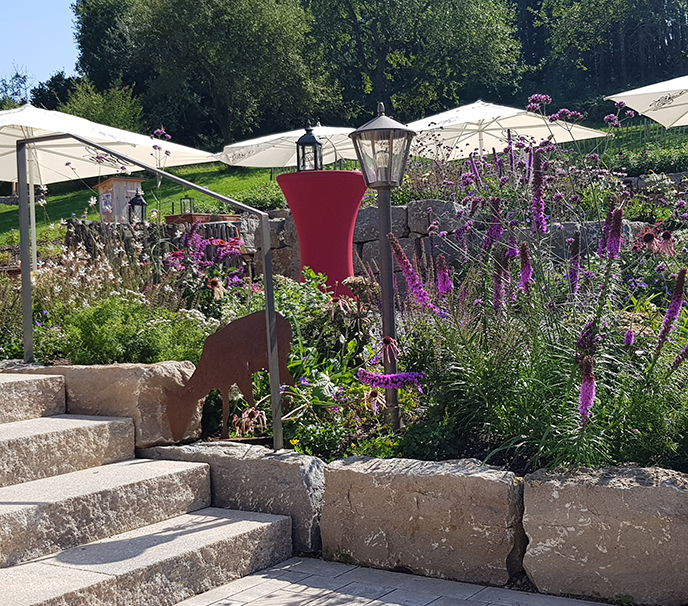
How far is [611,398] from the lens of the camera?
118 inches

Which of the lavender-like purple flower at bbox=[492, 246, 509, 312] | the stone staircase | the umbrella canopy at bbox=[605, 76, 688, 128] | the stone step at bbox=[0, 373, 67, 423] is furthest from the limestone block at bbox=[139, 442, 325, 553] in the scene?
the umbrella canopy at bbox=[605, 76, 688, 128]

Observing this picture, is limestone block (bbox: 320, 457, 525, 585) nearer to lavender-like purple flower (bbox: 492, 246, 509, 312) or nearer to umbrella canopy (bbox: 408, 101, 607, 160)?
lavender-like purple flower (bbox: 492, 246, 509, 312)

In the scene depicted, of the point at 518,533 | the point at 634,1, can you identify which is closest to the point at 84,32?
the point at 634,1

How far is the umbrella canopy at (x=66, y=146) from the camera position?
23.1 feet

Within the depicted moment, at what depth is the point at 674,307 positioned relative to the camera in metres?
2.76

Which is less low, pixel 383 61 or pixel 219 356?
pixel 383 61

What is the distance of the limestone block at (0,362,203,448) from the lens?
362cm

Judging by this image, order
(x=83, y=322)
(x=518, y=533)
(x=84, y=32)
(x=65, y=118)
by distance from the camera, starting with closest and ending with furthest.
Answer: (x=518, y=533) < (x=83, y=322) < (x=65, y=118) < (x=84, y=32)

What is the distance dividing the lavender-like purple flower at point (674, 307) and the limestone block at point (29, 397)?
2.88 meters

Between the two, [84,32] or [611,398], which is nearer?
[611,398]

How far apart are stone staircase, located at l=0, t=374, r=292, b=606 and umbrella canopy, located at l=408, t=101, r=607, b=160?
8.10 m

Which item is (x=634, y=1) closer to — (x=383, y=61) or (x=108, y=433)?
(x=383, y=61)

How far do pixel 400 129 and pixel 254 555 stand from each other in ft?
6.87

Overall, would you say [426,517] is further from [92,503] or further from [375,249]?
[375,249]
